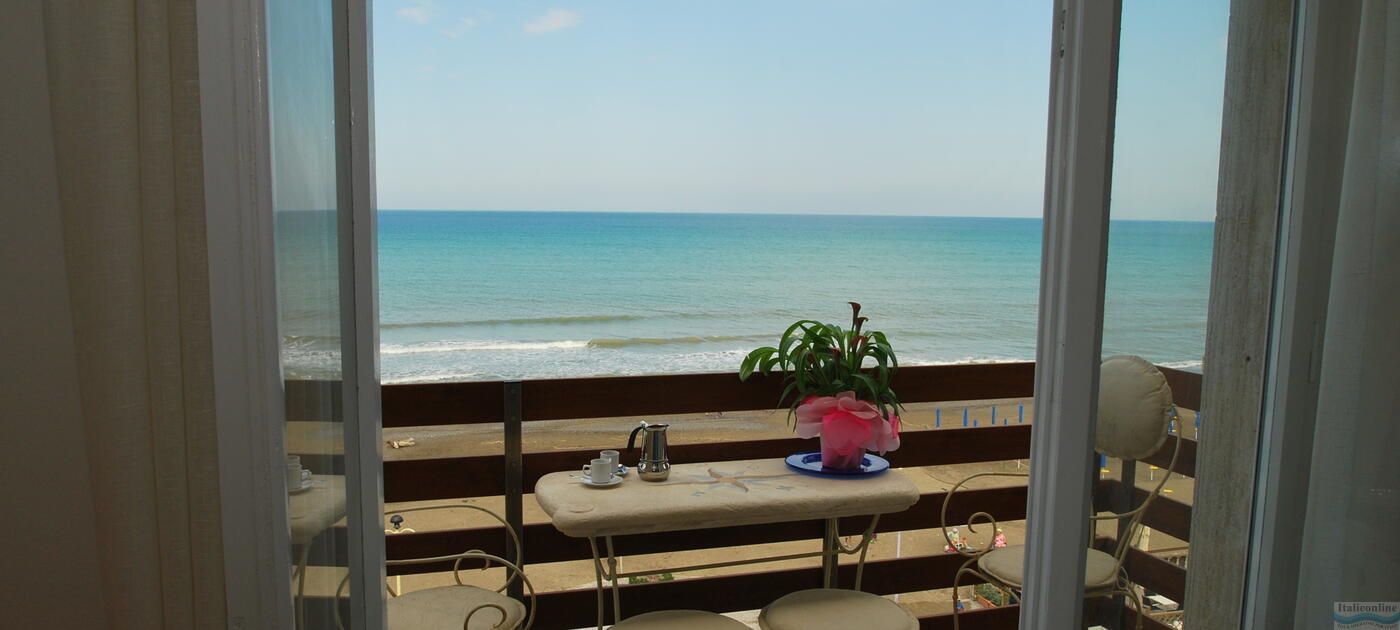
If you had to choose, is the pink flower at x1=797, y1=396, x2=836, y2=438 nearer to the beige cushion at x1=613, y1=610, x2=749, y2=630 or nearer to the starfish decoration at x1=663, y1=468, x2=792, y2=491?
the starfish decoration at x1=663, y1=468, x2=792, y2=491

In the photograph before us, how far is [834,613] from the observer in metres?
2.10

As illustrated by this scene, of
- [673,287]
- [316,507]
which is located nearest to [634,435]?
[316,507]

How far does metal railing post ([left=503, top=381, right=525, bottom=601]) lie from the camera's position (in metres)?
2.40

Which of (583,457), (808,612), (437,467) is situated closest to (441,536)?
(437,467)

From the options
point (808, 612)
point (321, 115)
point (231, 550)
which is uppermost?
point (321, 115)

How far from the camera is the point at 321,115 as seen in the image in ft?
3.50

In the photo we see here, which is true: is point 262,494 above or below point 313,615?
above

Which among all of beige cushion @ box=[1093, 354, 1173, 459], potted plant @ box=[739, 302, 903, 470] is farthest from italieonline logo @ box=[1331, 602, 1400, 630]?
potted plant @ box=[739, 302, 903, 470]

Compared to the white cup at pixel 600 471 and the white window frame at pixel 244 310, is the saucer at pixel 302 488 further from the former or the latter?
the white cup at pixel 600 471

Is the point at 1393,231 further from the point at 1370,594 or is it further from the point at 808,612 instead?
the point at 808,612

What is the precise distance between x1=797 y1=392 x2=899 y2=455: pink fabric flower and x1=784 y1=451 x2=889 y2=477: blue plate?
6 centimetres

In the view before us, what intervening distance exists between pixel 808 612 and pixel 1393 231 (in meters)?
1.45

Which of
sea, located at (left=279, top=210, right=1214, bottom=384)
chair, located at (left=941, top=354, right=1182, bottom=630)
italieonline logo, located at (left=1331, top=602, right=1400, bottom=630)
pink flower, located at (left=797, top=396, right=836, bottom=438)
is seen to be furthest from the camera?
sea, located at (left=279, top=210, right=1214, bottom=384)

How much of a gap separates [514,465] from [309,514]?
4.48ft
